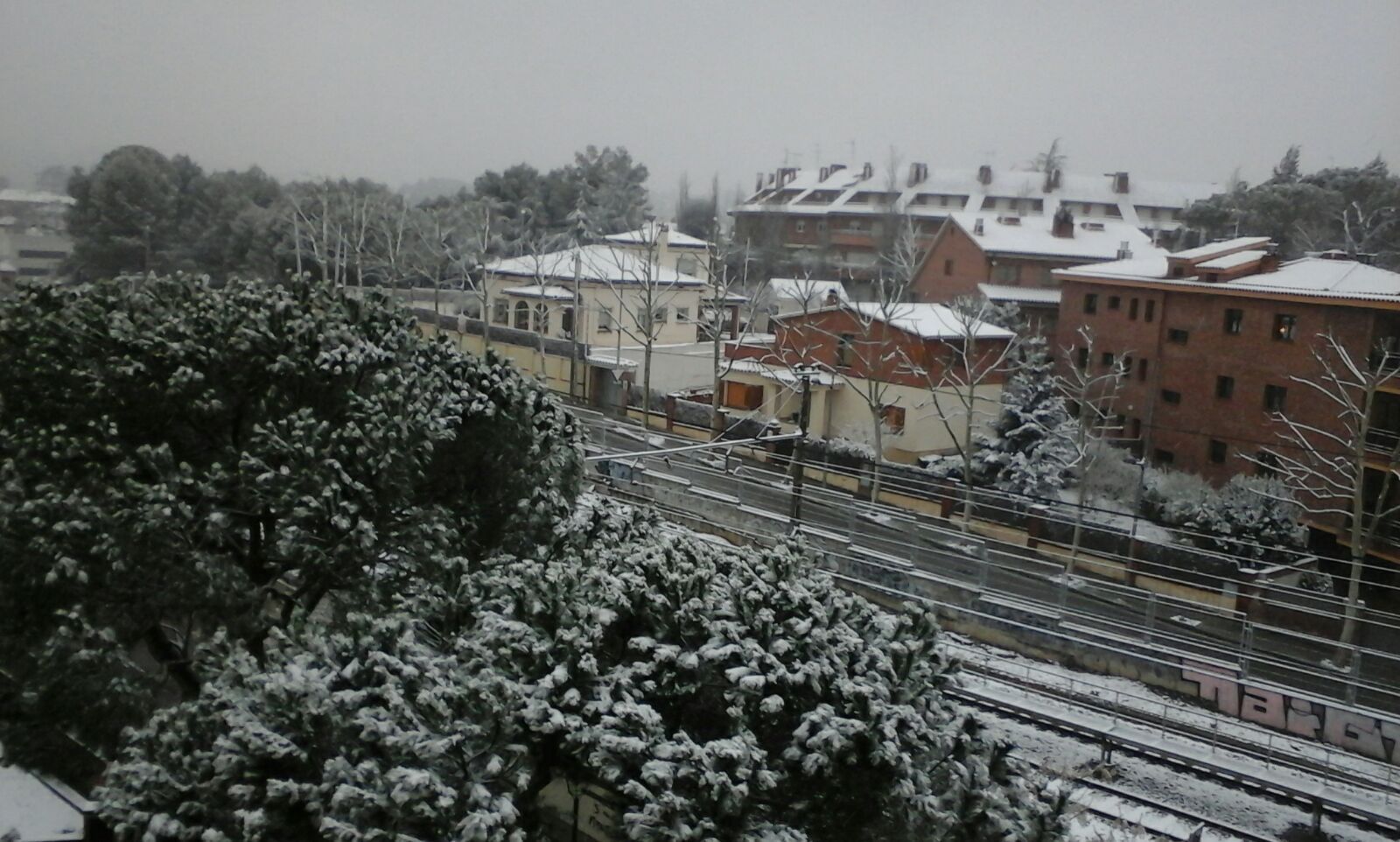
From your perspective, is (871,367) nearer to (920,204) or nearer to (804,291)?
(804,291)

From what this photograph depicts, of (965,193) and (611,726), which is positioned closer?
(611,726)

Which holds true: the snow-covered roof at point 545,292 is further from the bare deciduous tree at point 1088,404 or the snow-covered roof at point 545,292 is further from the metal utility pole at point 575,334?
the bare deciduous tree at point 1088,404

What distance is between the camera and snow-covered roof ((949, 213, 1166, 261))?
56.0ft

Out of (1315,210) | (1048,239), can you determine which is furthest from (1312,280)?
(1048,239)

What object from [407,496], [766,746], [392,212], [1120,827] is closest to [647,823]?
[766,746]

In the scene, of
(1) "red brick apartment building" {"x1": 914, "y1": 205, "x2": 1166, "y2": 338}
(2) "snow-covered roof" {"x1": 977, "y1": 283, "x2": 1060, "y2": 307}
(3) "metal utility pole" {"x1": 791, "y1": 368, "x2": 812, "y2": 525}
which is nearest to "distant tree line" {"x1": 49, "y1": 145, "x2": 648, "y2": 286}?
(3) "metal utility pole" {"x1": 791, "y1": 368, "x2": 812, "y2": 525}

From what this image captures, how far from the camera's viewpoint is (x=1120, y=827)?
18.9 ft

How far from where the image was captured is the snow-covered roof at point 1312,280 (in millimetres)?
10883

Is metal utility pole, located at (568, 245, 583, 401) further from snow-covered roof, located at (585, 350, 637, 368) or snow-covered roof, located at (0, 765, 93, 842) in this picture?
snow-covered roof, located at (0, 765, 93, 842)

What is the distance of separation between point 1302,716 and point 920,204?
17.7 meters

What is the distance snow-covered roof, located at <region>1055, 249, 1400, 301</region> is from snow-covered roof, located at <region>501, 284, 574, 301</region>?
7.61 metres

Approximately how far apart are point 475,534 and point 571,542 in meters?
0.58

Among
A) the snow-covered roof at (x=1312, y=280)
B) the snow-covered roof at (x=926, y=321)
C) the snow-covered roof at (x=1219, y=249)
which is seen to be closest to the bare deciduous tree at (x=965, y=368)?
the snow-covered roof at (x=926, y=321)

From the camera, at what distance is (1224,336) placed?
12.3 meters
